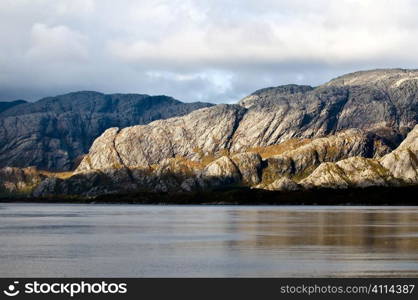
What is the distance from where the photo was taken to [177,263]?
3044 inches

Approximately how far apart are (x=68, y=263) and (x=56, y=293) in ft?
78.1

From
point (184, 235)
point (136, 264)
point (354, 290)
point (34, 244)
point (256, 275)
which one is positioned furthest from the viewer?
point (184, 235)

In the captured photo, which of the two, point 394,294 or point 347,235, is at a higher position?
point 394,294

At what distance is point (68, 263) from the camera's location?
77.2m

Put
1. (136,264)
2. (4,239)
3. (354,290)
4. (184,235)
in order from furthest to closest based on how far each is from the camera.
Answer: (184,235)
(4,239)
(136,264)
(354,290)

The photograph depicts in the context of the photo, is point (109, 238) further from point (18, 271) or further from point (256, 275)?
point (256, 275)

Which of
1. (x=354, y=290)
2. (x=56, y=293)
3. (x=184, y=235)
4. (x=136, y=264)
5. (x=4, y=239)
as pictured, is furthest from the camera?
(x=184, y=235)

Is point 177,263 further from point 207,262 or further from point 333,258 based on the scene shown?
point 333,258

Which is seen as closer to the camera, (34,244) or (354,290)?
(354,290)

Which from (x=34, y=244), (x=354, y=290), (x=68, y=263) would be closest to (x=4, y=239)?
(x=34, y=244)

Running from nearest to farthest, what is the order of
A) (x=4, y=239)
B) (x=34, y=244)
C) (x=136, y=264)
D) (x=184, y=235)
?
(x=136, y=264), (x=34, y=244), (x=4, y=239), (x=184, y=235)

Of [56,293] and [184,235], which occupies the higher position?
[56,293]

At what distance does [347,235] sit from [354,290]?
6284cm

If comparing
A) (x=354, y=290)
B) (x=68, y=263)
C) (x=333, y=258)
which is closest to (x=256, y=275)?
(x=354, y=290)
